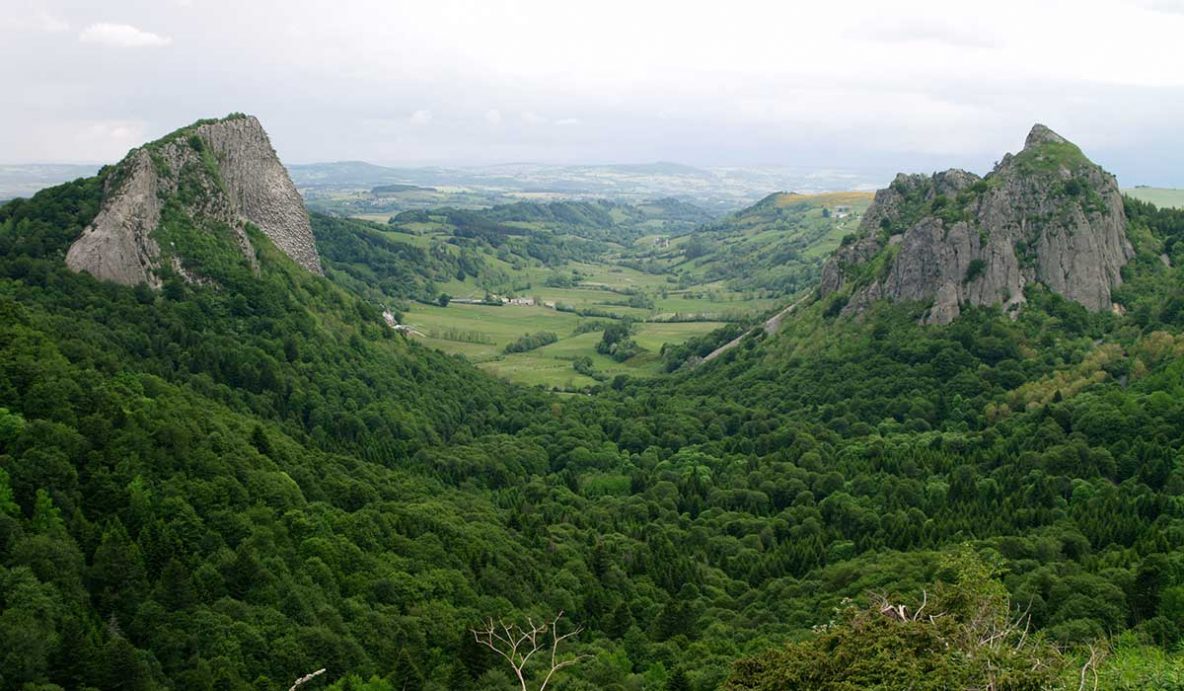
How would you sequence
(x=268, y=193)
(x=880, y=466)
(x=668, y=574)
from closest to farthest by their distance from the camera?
(x=668, y=574)
(x=880, y=466)
(x=268, y=193)

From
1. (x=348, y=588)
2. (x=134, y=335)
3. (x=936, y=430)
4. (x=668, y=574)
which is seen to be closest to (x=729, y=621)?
(x=668, y=574)

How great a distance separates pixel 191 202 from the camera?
154 meters

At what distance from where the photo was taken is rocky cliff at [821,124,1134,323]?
538 ft

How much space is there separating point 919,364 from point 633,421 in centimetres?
4753

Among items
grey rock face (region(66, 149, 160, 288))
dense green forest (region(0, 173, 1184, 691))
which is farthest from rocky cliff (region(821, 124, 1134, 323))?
grey rock face (region(66, 149, 160, 288))

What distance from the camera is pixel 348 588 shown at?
268 ft

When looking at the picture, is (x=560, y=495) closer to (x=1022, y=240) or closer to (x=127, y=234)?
(x=127, y=234)

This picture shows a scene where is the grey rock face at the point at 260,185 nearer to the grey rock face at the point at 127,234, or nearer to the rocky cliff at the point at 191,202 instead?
the rocky cliff at the point at 191,202

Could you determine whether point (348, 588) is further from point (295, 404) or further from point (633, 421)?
point (633, 421)

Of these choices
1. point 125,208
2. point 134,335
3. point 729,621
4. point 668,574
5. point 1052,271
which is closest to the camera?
point 729,621

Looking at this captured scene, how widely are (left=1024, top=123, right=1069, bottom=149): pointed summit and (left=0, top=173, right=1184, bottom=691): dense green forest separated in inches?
847

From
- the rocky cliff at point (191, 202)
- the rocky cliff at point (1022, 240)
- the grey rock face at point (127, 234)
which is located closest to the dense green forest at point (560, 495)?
the grey rock face at point (127, 234)

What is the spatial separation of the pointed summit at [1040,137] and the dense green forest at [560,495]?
21.5 metres

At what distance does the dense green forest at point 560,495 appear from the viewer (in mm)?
63281
